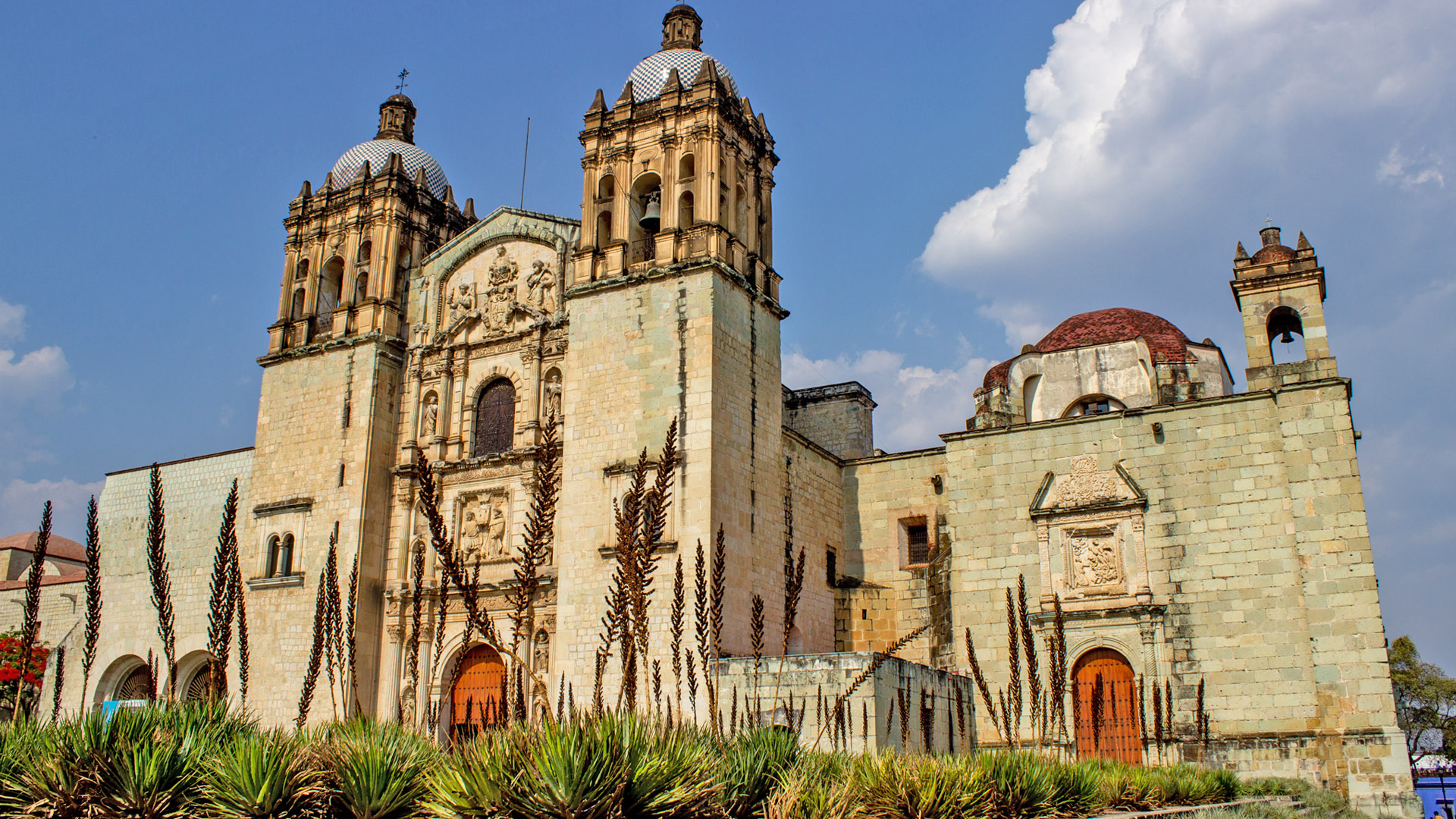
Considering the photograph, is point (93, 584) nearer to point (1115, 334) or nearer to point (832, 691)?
point (832, 691)

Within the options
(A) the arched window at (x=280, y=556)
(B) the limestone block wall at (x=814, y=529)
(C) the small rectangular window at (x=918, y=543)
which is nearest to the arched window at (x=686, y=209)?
(B) the limestone block wall at (x=814, y=529)

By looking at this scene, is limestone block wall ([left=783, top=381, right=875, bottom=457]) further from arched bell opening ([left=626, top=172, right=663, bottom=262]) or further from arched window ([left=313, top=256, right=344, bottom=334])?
arched window ([left=313, top=256, right=344, bottom=334])

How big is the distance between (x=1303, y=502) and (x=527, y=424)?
45.1ft

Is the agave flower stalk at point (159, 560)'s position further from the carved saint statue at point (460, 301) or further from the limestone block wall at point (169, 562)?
the limestone block wall at point (169, 562)

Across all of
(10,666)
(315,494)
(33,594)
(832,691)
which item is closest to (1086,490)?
(832,691)

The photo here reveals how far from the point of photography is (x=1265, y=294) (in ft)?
64.1

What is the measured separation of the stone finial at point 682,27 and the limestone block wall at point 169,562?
43.3 ft

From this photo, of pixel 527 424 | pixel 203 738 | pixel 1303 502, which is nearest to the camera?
pixel 203 738

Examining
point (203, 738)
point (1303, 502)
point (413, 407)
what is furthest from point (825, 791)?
point (413, 407)

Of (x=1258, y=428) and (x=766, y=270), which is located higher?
(x=766, y=270)

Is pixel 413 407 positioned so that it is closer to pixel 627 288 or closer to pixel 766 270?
pixel 627 288

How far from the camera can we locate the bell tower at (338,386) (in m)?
21.2

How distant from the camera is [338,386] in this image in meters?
22.6

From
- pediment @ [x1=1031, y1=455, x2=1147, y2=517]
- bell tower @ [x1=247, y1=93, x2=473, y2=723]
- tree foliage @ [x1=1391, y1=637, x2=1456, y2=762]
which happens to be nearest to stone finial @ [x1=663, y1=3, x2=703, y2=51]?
bell tower @ [x1=247, y1=93, x2=473, y2=723]
